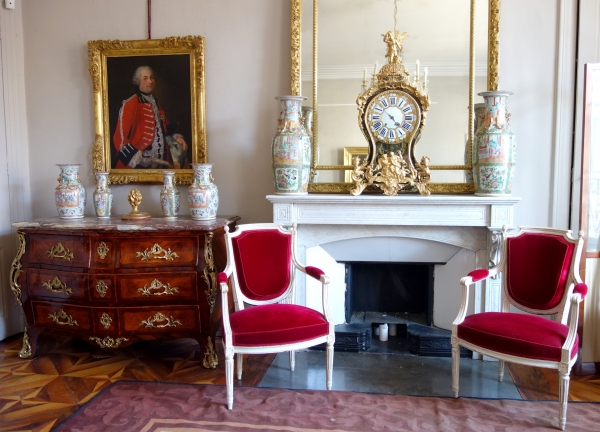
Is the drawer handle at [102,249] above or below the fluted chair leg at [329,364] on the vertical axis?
above

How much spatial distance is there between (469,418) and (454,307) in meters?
1.02

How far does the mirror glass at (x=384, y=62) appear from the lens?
136 inches

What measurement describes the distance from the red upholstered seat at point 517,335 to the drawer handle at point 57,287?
243cm

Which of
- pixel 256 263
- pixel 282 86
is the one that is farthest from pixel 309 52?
pixel 256 263

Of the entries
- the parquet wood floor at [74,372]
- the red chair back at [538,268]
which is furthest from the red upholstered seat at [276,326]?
the red chair back at [538,268]

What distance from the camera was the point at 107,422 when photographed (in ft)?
8.57

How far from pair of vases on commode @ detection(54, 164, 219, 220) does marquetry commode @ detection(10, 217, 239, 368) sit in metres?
0.17

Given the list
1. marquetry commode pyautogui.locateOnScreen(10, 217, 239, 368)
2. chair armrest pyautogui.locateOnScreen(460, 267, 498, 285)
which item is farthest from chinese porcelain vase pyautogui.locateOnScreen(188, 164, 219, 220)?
chair armrest pyautogui.locateOnScreen(460, 267, 498, 285)

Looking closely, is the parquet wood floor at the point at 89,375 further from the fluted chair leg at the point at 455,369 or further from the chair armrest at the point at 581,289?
the chair armrest at the point at 581,289

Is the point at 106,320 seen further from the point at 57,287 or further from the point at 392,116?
the point at 392,116

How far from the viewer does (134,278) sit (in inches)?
127

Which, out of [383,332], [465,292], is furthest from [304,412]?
[383,332]

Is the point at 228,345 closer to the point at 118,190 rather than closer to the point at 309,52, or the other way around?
the point at 118,190

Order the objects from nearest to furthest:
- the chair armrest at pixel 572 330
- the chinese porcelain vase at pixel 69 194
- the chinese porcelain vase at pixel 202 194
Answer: the chair armrest at pixel 572 330 < the chinese porcelain vase at pixel 202 194 < the chinese porcelain vase at pixel 69 194
